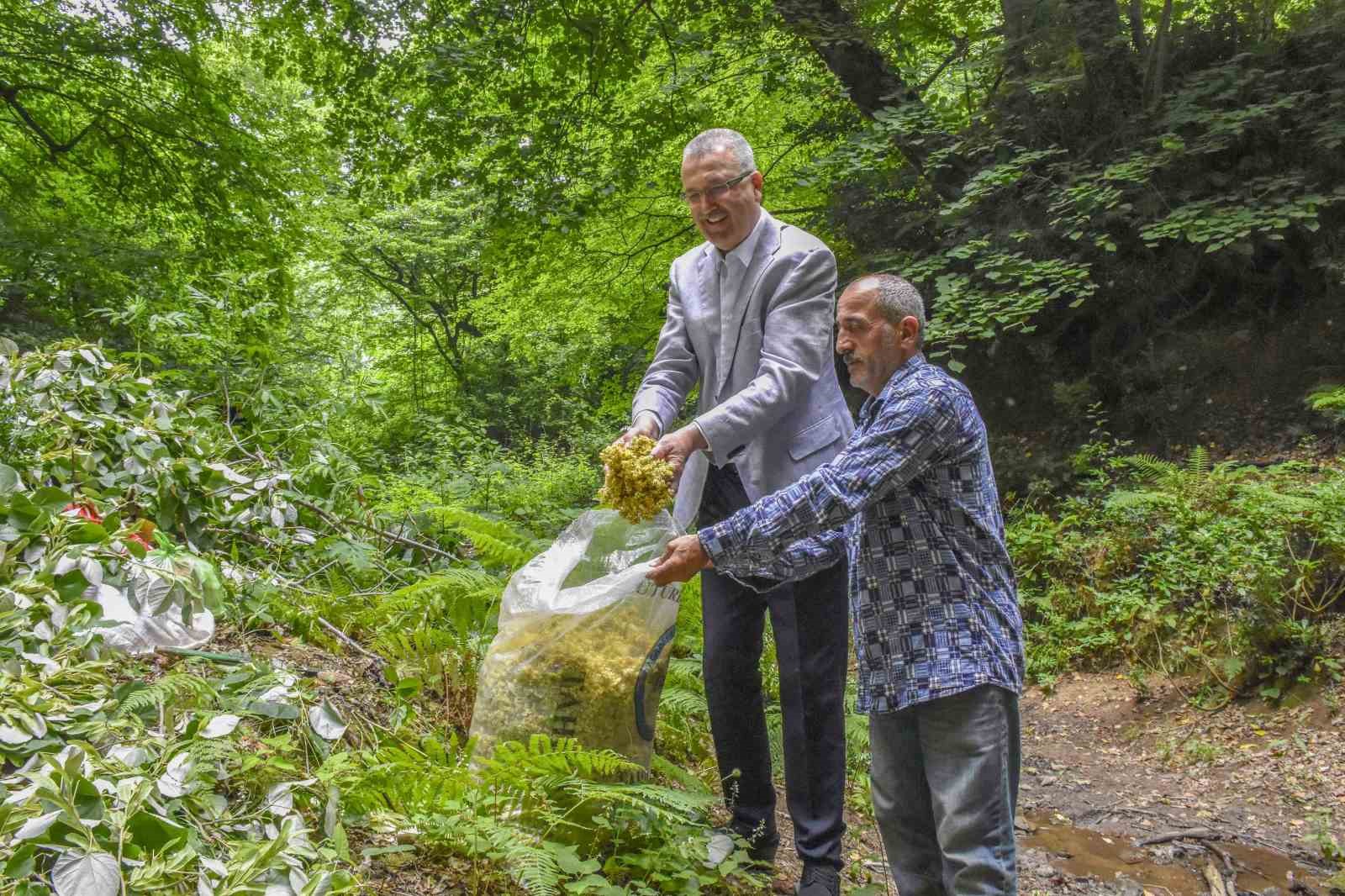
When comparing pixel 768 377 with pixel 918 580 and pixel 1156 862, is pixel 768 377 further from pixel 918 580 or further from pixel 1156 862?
pixel 1156 862

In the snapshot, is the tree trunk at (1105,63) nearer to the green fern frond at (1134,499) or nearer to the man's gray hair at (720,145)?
the green fern frond at (1134,499)

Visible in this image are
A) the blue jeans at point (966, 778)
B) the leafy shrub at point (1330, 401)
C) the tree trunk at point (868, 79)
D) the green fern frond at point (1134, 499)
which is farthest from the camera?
the tree trunk at point (868, 79)

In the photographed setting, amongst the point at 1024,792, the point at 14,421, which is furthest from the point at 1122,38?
the point at 14,421

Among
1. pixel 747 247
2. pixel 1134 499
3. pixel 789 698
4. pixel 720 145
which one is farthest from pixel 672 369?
pixel 1134 499

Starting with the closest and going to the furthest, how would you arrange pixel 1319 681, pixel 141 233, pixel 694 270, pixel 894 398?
1. pixel 894 398
2. pixel 694 270
3. pixel 1319 681
4. pixel 141 233

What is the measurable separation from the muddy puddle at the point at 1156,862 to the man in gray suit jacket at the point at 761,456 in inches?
64.6

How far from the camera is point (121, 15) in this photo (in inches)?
342

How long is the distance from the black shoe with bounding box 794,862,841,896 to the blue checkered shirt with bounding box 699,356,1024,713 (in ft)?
2.14

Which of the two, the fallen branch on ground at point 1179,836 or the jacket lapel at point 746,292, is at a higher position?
the jacket lapel at point 746,292

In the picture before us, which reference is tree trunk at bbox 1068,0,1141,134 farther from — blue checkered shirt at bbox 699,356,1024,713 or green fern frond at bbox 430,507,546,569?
blue checkered shirt at bbox 699,356,1024,713

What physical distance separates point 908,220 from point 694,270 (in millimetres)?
6780

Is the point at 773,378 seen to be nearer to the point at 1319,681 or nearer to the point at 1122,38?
the point at 1319,681

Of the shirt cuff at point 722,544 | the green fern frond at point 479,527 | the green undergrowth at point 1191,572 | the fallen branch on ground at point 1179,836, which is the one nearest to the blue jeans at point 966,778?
the shirt cuff at point 722,544

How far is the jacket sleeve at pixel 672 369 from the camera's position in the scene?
2992 mm
